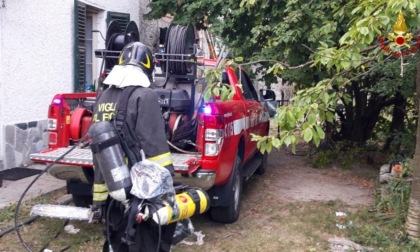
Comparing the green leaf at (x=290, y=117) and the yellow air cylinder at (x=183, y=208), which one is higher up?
the green leaf at (x=290, y=117)

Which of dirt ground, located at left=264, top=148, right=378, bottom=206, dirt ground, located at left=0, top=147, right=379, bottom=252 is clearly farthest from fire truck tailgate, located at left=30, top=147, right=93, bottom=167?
dirt ground, located at left=264, top=148, right=378, bottom=206

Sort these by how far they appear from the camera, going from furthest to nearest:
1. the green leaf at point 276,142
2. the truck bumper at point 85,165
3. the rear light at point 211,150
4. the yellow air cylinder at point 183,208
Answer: the rear light at point 211,150 < the truck bumper at point 85,165 < the green leaf at point 276,142 < the yellow air cylinder at point 183,208

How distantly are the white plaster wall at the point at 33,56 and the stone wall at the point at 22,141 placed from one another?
0.32 feet

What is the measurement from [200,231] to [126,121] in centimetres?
235

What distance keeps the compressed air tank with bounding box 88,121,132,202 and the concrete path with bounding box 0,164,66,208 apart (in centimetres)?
324

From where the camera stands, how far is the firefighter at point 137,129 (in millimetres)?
3393

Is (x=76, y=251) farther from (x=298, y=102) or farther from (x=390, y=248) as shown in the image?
(x=390, y=248)

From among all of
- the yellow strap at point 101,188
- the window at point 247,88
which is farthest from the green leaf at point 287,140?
the window at point 247,88

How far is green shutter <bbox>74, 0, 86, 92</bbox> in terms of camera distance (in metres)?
8.90

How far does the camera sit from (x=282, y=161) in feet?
32.3

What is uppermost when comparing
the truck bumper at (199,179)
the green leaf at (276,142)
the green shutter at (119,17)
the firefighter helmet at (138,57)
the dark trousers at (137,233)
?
the green shutter at (119,17)

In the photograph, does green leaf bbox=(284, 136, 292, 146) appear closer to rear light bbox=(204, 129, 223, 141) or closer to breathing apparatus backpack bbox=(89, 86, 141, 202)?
rear light bbox=(204, 129, 223, 141)

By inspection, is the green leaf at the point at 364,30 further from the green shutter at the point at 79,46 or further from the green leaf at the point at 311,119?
the green shutter at the point at 79,46

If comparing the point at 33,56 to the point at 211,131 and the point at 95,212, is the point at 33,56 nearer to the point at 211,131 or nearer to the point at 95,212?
the point at 211,131
